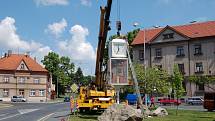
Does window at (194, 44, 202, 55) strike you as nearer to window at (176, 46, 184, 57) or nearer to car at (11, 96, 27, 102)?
window at (176, 46, 184, 57)

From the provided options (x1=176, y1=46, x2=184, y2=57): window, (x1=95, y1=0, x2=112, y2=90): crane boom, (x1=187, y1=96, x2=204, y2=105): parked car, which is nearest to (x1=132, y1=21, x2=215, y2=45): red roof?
(x1=176, y1=46, x2=184, y2=57): window

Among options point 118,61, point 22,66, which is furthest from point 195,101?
point 22,66

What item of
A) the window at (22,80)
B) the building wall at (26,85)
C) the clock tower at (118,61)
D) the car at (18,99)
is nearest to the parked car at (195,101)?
the clock tower at (118,61)

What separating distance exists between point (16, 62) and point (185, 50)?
45146 millimetres

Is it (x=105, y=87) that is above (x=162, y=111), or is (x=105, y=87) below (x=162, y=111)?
above

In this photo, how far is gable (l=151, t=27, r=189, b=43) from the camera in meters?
68.9

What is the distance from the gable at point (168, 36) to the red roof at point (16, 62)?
119ft

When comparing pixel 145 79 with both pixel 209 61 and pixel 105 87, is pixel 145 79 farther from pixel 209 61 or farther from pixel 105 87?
pixel 209 61

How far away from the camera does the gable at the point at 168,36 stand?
6888 cm

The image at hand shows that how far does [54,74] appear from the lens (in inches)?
4793

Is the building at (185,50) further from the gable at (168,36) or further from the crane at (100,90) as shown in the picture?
the crane at (100,90)

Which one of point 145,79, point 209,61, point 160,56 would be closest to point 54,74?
point 160,56

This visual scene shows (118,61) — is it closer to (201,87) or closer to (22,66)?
(201,87)

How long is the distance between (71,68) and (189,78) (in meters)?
71.7
